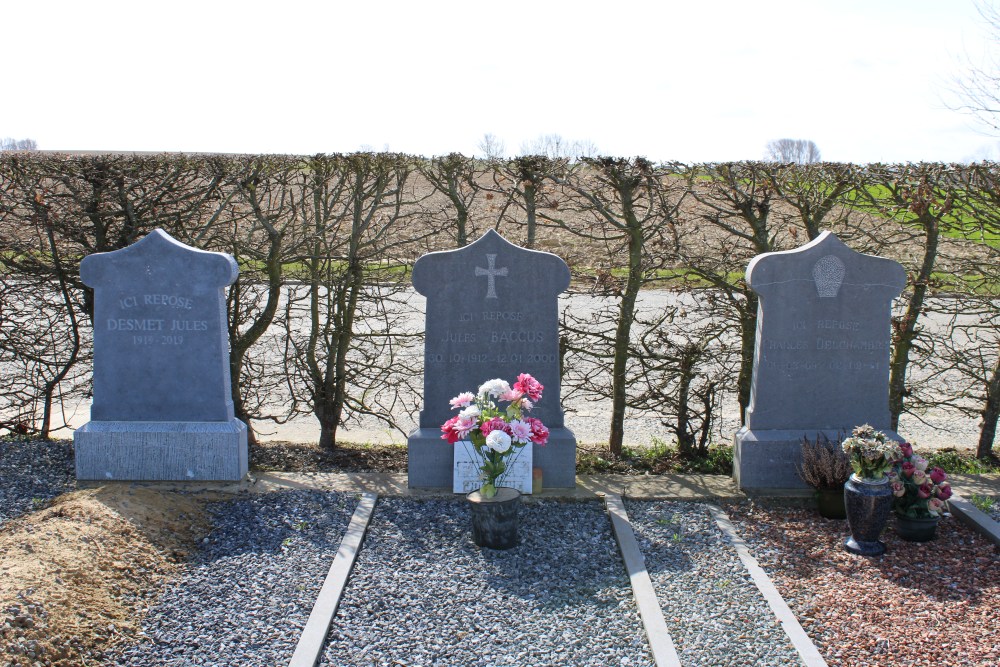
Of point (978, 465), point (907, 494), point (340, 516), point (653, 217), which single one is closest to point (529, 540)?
point (340, 516)

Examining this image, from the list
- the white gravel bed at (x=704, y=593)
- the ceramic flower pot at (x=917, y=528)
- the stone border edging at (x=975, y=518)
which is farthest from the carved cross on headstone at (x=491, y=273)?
the stone border edging at (x=975, y=518)

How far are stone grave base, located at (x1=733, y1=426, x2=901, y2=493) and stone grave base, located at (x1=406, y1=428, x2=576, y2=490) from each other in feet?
3.92

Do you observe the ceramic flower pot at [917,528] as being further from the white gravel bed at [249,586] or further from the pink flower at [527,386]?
the white gravel bed at [249,586]

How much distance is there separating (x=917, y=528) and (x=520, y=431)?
8.17ft

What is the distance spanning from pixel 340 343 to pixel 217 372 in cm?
123

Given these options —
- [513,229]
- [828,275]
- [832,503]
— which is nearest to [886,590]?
[832,503]

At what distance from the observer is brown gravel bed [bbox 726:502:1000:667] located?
4164mm

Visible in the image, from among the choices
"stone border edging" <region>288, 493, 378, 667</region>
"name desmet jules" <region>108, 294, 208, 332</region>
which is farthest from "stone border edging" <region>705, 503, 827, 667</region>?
"name desmet jules" <region>108, 294, 208, 332</region>

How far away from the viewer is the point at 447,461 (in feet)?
20.2

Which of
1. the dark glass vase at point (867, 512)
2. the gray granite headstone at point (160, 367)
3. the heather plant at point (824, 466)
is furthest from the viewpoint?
the gray granite headstone at point (160, 367)

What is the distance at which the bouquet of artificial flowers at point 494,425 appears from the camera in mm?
5203

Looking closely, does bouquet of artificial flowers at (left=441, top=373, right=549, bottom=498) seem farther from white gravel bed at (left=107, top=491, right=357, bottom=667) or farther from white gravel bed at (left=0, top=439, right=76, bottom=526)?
white gravel bed at (left=0, top=439, right=76, bottom=526)

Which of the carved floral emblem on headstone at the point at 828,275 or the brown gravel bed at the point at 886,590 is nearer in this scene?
the brown gravel bed at the point at 886,590

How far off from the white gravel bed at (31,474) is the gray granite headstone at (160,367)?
25 centimetres
